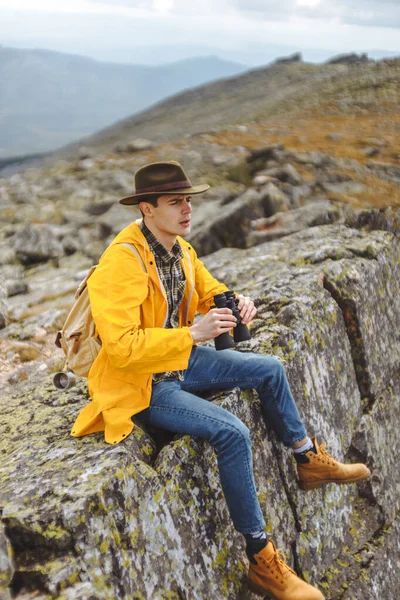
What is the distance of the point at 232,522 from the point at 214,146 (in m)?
50.3

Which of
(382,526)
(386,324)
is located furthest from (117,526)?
(386,324)

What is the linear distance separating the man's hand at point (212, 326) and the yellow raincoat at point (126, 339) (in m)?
0.13

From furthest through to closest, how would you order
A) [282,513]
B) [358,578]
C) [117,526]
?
[358,578] < [282,513] < [117,526]

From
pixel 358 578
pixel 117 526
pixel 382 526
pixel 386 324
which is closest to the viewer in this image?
pixel 117 526

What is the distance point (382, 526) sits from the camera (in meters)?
9.41

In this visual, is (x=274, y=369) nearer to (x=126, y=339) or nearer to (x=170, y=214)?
(x=126, y=339)

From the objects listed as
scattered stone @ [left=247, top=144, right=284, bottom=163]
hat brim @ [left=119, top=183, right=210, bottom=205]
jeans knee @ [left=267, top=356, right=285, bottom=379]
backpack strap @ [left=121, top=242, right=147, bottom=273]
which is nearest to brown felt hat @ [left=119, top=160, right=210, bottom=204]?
hat brim @ [left=119, top=183, right=210, bottom=205]

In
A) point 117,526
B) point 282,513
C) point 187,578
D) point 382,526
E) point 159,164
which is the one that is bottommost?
point 382,526

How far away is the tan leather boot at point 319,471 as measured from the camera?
23.4ft

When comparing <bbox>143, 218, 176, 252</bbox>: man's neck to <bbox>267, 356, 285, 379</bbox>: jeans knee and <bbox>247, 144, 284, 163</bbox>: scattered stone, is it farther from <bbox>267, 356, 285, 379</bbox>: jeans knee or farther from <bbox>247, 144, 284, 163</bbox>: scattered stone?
<bbox>247, 144, 284, 163</bbox>: scattered stone

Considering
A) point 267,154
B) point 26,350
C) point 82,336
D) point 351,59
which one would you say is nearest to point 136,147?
point 267,154

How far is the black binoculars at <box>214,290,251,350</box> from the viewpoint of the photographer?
20.7ft

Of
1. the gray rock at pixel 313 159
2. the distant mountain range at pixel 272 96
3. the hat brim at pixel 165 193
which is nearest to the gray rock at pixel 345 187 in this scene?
the gray rock at pixel 313 159

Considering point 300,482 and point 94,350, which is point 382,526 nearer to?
point 300,482
